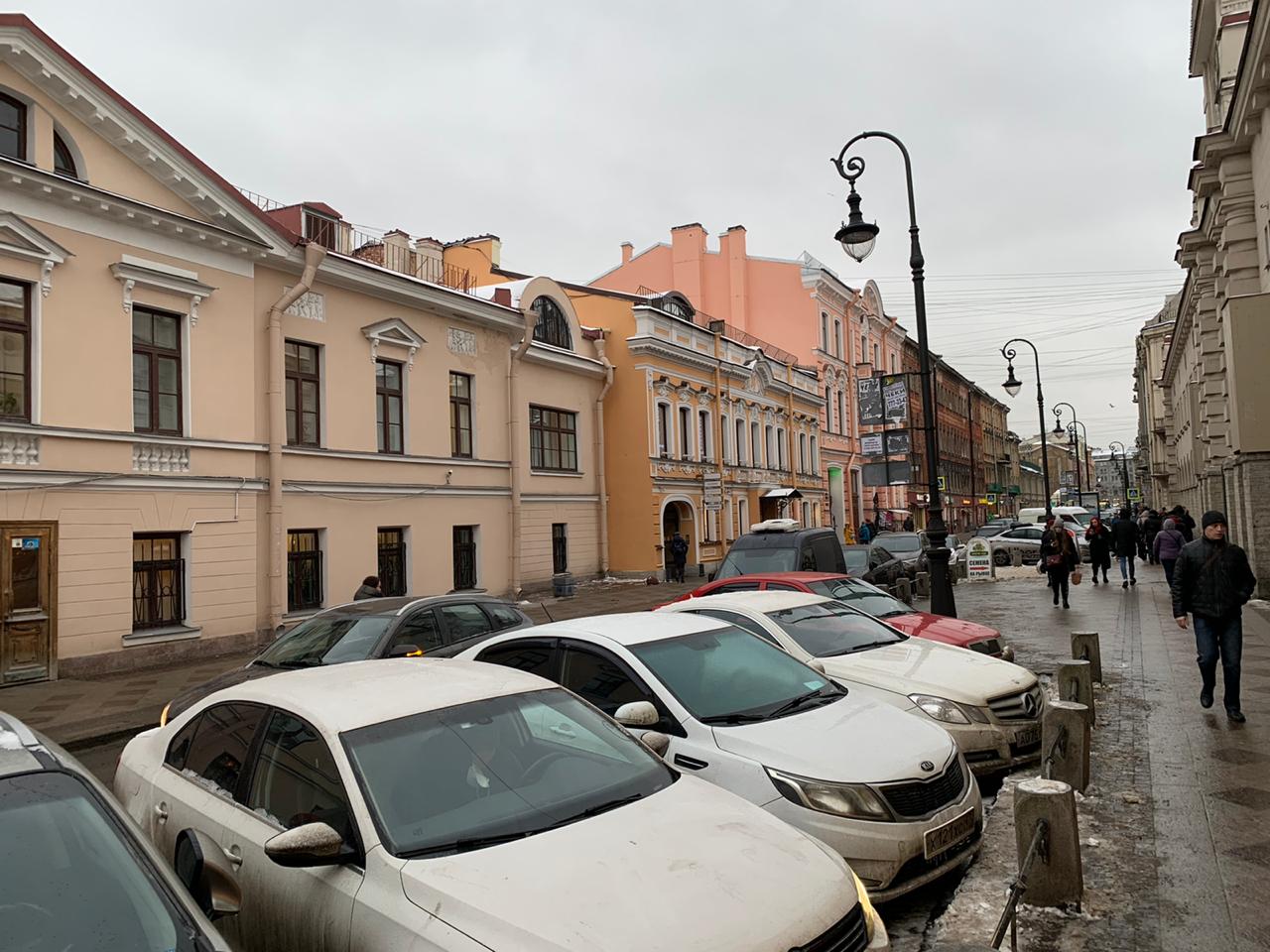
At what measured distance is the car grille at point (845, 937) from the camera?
9.48ft

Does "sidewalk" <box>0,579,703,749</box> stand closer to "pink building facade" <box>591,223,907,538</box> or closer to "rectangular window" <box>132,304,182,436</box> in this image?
"rectangular window" <box>132,304,182,436</box>

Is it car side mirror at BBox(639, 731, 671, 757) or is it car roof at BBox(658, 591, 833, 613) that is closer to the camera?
car side mirror at BBox(639, 731, 671, 757)

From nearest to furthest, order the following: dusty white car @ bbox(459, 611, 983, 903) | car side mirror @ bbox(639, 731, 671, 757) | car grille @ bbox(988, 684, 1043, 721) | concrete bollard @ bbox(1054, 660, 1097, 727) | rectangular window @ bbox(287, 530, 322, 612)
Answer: dusty white car @ bbox(459, 611, 983, 903) → car side mirror @ bbox(639, 731, 671, 757) → car grille @ bbox(988, 684, 1043, 721) → concrete bollard @ bbox(1054, 660, 1097, 727) → rectangular window @ bbox(287, 530, 322, 612)

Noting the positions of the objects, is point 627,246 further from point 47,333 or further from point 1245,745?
point 1245,745

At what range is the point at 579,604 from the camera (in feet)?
72.4

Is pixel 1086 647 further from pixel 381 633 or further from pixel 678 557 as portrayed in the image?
pixel 678 557

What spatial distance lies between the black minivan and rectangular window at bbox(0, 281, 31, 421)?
10767 millimetres

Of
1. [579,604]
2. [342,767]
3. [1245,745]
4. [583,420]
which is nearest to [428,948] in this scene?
[342,767]

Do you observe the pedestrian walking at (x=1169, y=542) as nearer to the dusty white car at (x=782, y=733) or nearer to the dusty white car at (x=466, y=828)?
the dusty white car at (x=782, y=733)

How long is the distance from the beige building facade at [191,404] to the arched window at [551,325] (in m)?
3.18

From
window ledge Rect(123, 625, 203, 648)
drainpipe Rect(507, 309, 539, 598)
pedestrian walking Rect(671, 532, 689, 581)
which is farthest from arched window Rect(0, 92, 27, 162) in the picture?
pedestrian walking Rect(671, 532, 689, 581)

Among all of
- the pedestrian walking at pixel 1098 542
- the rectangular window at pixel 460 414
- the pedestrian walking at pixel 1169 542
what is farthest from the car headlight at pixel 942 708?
the pedestrian walking at pixel 1098 542

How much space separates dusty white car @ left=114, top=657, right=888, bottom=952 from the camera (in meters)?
2.81

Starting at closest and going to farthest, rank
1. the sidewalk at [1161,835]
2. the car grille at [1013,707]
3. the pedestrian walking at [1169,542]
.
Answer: the sidewalk at [1161,835]
the car grille at [1013,707]
the pedestrian walking at [1169,542]
